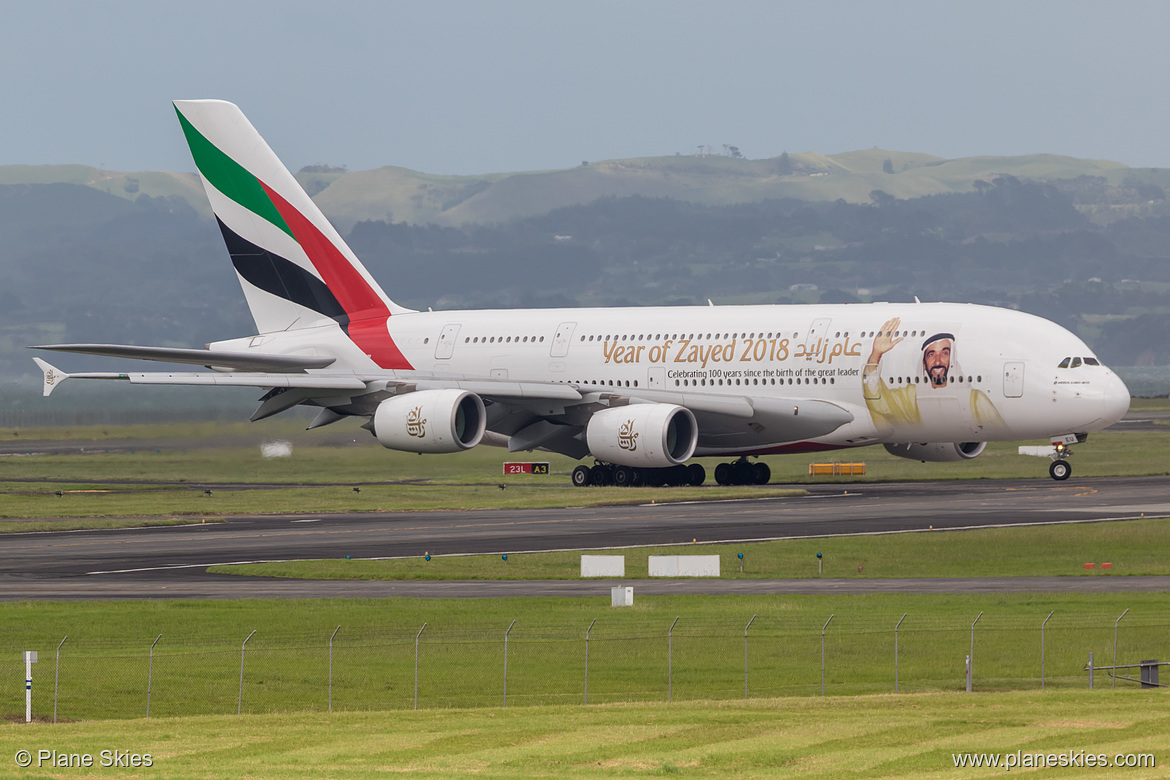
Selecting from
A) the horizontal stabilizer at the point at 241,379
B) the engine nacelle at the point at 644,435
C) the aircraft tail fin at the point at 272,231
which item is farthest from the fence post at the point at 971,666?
the aircraft tail fin at the point at 272,231

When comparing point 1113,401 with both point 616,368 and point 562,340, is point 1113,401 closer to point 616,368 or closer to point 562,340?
point 616,368

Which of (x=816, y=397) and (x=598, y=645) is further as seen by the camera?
(x=816, y=397)

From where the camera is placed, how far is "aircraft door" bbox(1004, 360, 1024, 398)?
5628cm

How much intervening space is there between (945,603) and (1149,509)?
18.0 m

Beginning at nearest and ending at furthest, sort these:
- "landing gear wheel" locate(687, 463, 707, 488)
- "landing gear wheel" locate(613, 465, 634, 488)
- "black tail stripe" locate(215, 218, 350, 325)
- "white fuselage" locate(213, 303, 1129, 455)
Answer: "white fuselage" locate(213, 303, 1129, 455) → "landing gear wheel" locate(613, 465, 634, 488) → "landing gear wheel" locate(687, 463, 707, 488) → "black tail stripe" locate(215, 218, 350, 325)

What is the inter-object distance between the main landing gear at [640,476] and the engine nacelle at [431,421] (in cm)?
564

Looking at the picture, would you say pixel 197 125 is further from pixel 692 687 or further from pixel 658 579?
pixel 692 687

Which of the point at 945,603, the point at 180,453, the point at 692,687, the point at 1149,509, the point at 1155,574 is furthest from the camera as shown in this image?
the point at 180,453

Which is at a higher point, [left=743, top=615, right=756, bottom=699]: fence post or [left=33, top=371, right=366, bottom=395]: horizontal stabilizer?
[left=33, top=371, right=366, bottom=395]: horizontal stabilizer

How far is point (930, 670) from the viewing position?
32625 mm

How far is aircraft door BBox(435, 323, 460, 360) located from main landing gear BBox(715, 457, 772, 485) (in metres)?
12.0

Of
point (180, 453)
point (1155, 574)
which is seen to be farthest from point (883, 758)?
point (180, 453)

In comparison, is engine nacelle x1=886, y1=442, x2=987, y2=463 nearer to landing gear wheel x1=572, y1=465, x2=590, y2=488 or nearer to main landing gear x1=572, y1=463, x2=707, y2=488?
main landing gear x1=572, y1=463, x2=707, y2=488

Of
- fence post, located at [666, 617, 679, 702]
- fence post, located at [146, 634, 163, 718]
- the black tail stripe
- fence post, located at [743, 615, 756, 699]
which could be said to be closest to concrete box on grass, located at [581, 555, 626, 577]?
fence post, located at [666, 617, 679, 702]
